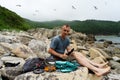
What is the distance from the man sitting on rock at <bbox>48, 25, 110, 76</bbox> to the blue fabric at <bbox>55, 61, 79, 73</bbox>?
453 millimetres

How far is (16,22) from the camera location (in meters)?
85.2

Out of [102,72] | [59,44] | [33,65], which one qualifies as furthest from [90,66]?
[33,65]

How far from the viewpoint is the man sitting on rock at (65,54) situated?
12805mm

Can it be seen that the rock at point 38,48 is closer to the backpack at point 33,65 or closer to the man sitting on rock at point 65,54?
the man sitting on rock at point 65,54

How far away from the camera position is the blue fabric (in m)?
12.3

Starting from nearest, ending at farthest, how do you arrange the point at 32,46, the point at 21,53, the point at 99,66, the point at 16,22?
1. the point at 99,66
2. the point at 21,53
3. the point at 32,46
4. the point at 16,22

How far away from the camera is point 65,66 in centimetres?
1240

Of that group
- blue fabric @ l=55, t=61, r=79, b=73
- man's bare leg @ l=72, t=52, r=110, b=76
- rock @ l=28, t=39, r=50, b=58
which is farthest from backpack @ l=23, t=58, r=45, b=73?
rock @ l=28, t=39, r=50, b=58

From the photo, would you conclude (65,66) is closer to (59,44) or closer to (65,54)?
(65,54)

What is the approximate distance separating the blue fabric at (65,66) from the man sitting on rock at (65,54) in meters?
0.45

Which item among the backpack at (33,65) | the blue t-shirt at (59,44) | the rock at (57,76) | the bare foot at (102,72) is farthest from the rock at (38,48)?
the rock at (57,76)

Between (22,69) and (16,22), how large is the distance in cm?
7292

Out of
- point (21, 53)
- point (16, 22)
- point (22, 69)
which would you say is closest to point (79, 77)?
point (22, 69)

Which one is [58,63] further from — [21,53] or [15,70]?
[21,53]
